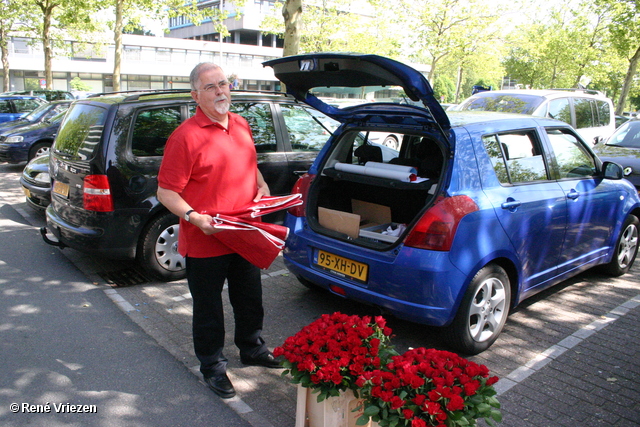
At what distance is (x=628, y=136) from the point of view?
937cm

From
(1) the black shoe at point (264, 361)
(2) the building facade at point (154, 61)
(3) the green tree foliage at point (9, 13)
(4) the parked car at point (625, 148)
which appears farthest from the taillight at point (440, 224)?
(2) the building facade at point (154, 61)

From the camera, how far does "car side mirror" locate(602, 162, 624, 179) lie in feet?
16.3

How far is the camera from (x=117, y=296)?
5.07 metres

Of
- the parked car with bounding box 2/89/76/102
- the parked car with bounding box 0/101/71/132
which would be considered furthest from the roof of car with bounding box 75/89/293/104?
the parked car with bounding box 2/89/76/102

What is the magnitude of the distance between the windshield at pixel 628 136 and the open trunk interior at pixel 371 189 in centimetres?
607

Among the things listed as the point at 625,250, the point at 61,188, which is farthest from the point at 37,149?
the point at 625,250

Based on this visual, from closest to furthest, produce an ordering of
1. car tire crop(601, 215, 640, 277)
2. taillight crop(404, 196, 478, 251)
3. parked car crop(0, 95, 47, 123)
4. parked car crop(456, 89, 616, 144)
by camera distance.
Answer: taillight crop(404, 196, 478, 251) → car tire crop(601, 215, 640, 277) → parked car crop(456, 89, 616, 144) → parked car crop(0, 95, 47, 123)

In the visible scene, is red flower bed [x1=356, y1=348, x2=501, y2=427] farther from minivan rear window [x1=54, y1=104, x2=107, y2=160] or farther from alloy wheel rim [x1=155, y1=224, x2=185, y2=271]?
minivan rear window [x1=54, y1=104, x2=107, y2=160]

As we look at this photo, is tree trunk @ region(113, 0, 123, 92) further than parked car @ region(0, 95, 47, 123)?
Yes

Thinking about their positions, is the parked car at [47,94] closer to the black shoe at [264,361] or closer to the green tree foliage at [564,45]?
the black shoe at [264,361]

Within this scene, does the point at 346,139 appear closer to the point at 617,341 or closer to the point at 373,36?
the point at 617,341

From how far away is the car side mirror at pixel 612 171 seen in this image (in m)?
4.96

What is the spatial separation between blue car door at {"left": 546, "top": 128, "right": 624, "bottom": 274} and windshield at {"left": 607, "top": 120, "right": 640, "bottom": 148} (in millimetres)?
4624

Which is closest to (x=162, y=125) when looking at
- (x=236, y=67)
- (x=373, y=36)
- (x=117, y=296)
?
(x=117, y=296)
